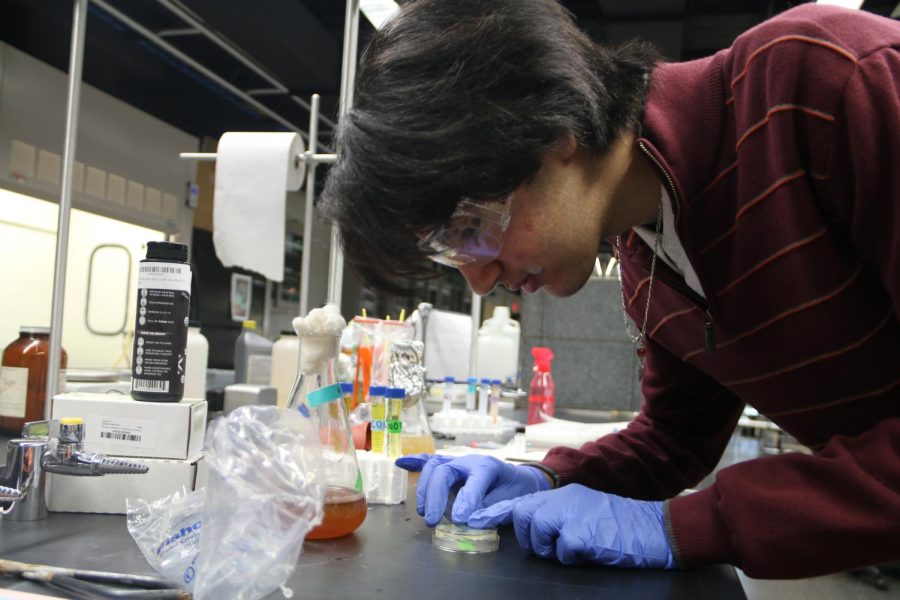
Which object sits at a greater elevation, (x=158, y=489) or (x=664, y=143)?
(x=664, y=143)

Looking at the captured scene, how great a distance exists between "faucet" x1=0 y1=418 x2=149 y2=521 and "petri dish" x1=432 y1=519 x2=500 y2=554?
359 mm

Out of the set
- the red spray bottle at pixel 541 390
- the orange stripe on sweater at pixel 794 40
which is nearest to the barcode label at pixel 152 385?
the orange stripe on sweater at pixel 794 40

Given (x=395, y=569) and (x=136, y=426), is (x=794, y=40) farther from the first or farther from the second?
(x=136, y=426)

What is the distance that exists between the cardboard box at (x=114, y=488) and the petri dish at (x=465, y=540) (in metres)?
0.32

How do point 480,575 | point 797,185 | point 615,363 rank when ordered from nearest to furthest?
point 480,575 → point 797,185 → point 615,363

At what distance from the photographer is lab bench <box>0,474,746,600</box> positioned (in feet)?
2.05

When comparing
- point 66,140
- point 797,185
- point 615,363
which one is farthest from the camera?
point 615,363

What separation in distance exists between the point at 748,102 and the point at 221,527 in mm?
757

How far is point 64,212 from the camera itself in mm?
1215

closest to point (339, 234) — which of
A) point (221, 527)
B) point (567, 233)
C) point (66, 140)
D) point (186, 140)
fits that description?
point (567, 233)

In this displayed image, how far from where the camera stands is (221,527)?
1.85 feet

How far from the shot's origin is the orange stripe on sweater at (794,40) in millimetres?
747

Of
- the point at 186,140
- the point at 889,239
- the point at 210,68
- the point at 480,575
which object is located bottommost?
the point at 480,575

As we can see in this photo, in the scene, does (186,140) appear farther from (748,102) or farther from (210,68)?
(748,102)
